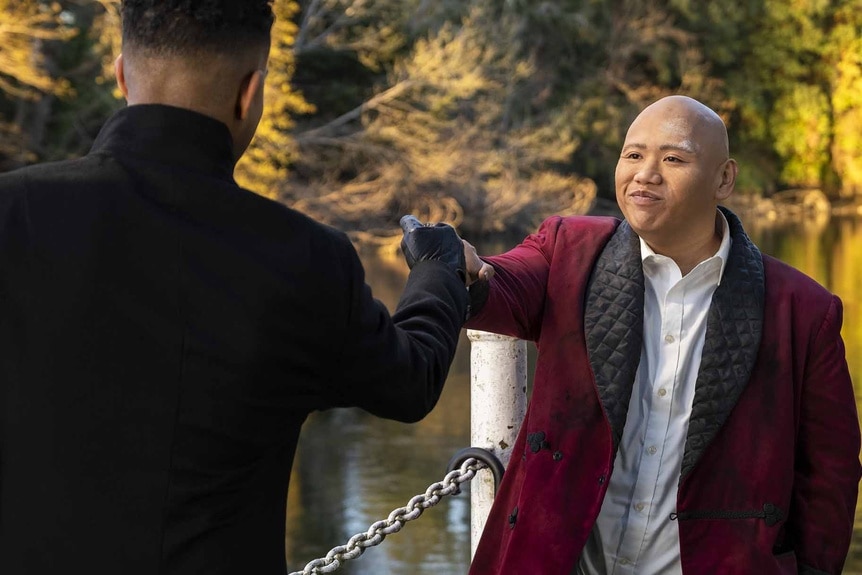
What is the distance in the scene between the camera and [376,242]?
85.8 feet

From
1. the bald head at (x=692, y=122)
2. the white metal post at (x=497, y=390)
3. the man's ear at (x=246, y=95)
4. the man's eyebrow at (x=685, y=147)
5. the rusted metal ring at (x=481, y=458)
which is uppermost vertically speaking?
the bald head at (x=692, y=122)

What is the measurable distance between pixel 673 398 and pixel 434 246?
0.61m

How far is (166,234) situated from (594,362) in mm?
1079

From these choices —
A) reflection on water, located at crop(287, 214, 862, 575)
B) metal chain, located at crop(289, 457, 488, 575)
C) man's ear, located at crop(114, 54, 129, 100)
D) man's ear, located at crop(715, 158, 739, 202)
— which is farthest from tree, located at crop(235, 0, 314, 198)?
man's ear, located at crop(114, 54, 129, 100)

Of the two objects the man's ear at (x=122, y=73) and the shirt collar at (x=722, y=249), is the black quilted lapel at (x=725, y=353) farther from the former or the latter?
the man's ear at (x=122, y=73)

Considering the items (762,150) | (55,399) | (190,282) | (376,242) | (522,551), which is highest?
(762,150)

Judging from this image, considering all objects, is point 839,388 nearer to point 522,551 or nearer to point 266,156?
point 522,551

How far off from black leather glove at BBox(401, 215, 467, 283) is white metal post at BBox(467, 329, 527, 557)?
2.29 feet

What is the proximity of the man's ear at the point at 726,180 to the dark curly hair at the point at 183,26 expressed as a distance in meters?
1.22

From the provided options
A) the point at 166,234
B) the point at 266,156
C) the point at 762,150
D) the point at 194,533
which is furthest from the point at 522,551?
the point at 762,150

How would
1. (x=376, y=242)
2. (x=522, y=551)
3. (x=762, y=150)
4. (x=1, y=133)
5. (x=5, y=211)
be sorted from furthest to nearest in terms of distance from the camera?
(x=762, y=150) → (x=376, y=242) → (x=1, y=133) → (x=522, y=551) → (x=5, y=211)

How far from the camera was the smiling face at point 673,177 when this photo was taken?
2611mm

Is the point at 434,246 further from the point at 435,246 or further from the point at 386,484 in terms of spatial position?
the point at 386,484

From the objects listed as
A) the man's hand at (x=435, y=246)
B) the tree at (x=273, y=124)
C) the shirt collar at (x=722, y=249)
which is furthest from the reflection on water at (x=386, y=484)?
the man's hand at (x=435, y=246)
